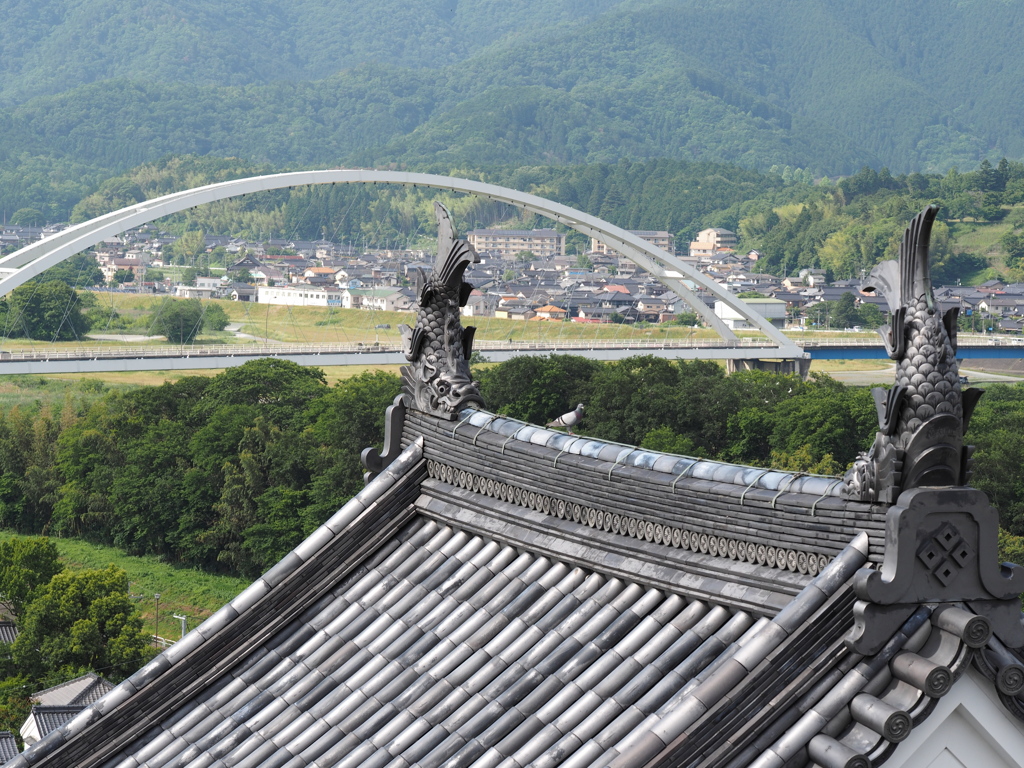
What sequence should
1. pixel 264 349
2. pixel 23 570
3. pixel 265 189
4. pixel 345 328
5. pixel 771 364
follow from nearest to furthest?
pixel 23 570
pixel 265 189
pixel 264 349
pixel 771 364
pixel 345 328

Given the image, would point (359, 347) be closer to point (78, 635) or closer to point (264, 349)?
point (264, 349)

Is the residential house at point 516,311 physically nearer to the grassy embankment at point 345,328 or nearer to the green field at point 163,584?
the grassy embankment at point 345,328

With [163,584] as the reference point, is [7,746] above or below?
above

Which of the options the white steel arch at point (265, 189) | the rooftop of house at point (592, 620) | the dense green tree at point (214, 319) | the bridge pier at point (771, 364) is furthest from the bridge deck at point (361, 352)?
the rooftop of house at point (592, 620)

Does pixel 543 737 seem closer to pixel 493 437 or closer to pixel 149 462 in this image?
pixel 493 437

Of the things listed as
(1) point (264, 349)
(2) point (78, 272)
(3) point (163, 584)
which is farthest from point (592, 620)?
(2) point (78, 272)

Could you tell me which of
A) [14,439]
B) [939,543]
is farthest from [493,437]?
[14,439]

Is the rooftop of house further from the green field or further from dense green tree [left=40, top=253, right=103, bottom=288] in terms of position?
dense green tree [left=40, top=253, right=103, bottom=288]

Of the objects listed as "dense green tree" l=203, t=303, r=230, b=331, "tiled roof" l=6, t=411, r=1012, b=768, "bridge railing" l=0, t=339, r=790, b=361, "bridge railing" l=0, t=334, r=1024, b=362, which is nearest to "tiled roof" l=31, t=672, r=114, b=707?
"tiled roof" l=6, t=411, r=1012, b=768
